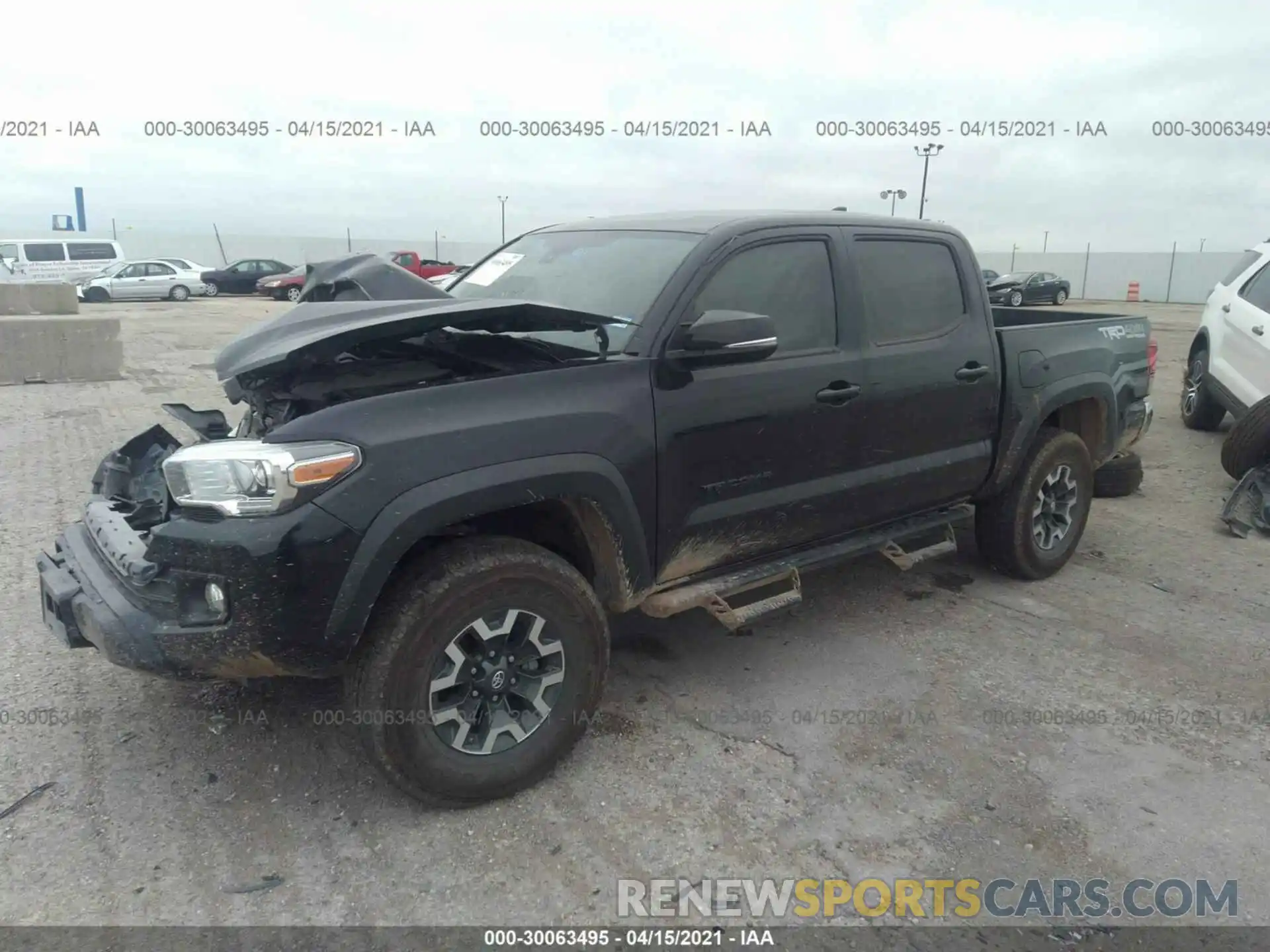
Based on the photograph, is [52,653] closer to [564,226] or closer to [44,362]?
[564,226]

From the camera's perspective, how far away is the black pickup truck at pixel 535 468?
8.30ft

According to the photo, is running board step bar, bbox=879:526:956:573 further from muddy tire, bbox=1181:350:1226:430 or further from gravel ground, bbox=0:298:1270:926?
muddy tire, bbox=1181:350:1226:430

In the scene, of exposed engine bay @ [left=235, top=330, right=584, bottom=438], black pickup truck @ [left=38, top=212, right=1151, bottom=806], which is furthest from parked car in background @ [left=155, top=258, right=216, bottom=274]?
exposed engine bay @ [left=235, top=330, right=584, bottom=438]

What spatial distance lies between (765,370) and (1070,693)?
1872 millimetres

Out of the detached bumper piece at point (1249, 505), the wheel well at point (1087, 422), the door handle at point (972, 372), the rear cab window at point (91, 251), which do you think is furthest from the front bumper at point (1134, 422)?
the rear cab window at point (91, 251)

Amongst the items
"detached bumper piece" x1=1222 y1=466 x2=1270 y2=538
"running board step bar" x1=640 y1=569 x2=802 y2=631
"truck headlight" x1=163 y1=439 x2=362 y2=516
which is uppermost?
"truck headlight" x1=163 y1=439 x2=362 y2=516

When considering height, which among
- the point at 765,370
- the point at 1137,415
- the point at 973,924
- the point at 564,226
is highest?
the point at 564,226

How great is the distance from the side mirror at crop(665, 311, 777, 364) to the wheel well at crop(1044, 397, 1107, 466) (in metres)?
2.66

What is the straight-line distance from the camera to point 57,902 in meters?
2.42

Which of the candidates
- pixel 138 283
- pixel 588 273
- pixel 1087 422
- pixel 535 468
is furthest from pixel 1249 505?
pixel 138 283

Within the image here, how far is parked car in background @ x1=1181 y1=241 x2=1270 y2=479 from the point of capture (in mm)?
6168

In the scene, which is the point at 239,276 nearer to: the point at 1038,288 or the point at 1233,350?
the point at 1038,288

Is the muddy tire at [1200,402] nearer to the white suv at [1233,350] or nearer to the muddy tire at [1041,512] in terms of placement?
the white suv at [1233,350]

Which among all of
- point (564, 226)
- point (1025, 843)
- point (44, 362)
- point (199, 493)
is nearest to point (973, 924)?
point (1025, 843)
